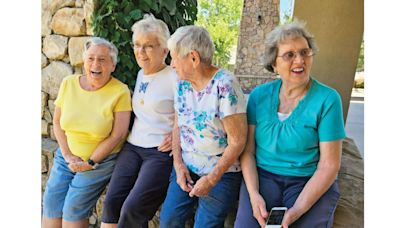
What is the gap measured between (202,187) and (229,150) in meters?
0.22

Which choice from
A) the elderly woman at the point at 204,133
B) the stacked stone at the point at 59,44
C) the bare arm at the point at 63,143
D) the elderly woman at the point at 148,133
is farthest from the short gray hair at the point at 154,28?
the bare arm at the point at 63,143

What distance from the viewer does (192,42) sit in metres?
1.65

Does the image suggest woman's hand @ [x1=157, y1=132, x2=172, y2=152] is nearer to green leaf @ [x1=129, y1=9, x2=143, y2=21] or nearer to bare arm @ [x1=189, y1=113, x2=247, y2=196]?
bare arm @ [x1=189, y1=113, x2=247, y2=196]

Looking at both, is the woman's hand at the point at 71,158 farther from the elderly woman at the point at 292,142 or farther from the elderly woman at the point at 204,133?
the elderly woman at the point at 292,142

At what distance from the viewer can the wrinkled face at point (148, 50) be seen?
6.48 feet

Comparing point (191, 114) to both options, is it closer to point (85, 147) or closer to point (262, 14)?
point (85, 147)

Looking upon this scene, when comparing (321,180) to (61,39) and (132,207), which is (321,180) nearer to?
(132,207)

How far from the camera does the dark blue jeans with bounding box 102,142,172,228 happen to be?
179 centimetres

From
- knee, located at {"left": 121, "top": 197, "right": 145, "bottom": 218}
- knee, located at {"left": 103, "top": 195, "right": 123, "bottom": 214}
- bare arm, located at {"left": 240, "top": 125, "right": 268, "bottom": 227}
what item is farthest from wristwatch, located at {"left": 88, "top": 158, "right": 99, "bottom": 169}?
bare arm, located at {"left": 240, "top": 125, "right": 268, "bottom": 227}

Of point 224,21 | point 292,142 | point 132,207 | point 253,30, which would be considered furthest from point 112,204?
point 253,30
